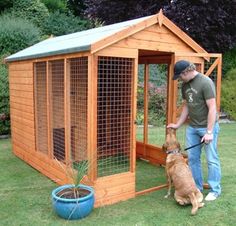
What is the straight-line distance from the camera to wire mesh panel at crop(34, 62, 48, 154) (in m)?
6.15

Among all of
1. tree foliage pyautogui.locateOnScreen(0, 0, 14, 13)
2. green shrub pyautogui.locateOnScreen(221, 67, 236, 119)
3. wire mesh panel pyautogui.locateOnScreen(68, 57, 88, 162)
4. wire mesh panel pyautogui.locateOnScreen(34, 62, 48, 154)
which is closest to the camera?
wire mesh panel pyautogui.locateOnScreen(68, 57, 88, 162)

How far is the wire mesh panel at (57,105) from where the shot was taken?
575 cm

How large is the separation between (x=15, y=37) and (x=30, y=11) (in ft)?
15.8

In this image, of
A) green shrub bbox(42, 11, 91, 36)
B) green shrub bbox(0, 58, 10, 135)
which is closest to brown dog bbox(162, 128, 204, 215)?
green shrub bbox(0, 58, 10, 135)

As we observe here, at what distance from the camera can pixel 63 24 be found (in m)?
16.5

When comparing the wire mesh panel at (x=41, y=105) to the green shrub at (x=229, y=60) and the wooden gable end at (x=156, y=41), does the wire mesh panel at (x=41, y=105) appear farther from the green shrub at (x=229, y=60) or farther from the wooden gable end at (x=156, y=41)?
the green shrub at (x=229, y=60)

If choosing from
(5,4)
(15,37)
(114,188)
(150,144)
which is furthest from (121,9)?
(114,188)

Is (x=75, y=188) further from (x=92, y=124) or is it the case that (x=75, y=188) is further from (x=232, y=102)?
(x=232, y=102)

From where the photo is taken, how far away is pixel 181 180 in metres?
4.64

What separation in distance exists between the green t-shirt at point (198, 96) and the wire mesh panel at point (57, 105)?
2.03 m

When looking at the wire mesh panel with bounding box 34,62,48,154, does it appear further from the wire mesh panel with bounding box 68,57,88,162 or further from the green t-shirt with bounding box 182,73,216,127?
the green t-shirt with bounding box 182,73,216,127

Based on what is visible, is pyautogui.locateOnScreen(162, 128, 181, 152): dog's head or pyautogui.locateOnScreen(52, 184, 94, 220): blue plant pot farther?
pyautogui.locateOnScreen(162, 128, 181, 152): dog's head

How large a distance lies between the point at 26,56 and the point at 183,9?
344 inches

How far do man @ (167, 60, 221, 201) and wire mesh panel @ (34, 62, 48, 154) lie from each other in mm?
2468
